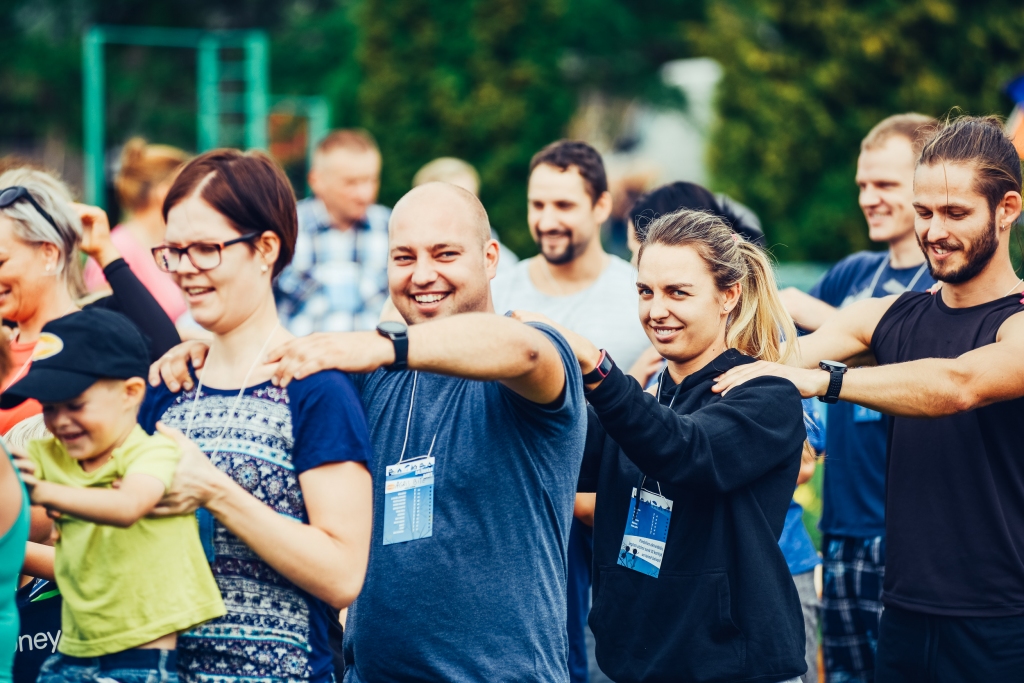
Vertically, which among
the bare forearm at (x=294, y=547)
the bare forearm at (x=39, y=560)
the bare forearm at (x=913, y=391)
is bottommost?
the bare forearm at (x=39, y=560)

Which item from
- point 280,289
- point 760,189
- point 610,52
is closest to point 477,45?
point 760,189

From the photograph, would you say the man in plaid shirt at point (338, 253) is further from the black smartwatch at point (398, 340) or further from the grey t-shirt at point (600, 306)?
the black smartwatch at point (398, 340)

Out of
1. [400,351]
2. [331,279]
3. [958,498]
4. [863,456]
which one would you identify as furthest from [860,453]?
[331,279]

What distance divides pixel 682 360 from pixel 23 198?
80.2 inches

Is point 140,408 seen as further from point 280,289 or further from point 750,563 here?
point 280,289

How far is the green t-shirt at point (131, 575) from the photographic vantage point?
223cm

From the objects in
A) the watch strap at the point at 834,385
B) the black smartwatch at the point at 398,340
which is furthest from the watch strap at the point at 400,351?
the watch strap at the point at 834,385

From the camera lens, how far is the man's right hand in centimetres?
257

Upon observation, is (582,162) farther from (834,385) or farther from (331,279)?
(834,385)

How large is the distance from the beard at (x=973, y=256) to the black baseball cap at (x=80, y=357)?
237 centimetres

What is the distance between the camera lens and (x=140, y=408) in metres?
2.67

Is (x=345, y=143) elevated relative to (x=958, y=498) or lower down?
elevated

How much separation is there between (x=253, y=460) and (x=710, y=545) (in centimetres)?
125

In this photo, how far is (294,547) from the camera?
7.39ft
